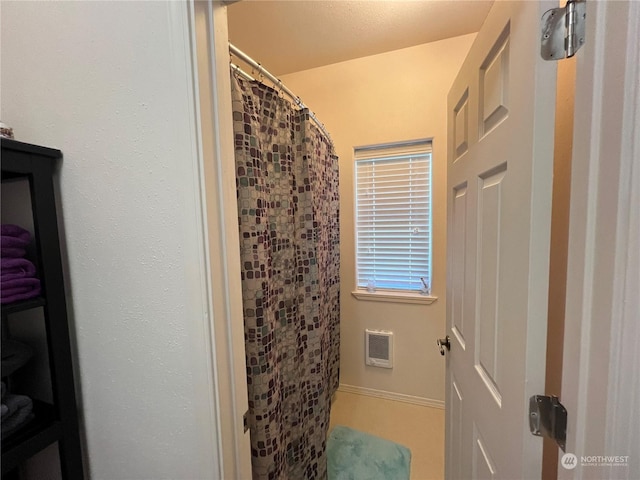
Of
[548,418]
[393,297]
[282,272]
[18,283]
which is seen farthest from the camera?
[393,297]

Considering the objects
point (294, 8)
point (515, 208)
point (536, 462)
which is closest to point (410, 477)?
point (536, 462)

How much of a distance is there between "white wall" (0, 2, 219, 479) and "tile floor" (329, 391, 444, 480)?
154 cm

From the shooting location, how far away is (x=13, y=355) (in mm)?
702

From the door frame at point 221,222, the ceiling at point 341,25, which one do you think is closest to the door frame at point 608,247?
the door frame at point 221,222

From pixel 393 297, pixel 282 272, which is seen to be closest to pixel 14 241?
pixel 282 272

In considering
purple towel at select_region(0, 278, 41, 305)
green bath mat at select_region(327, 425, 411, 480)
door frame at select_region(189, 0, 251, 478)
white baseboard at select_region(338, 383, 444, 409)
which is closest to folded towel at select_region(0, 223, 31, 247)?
purple towel at select_region(0, 278, 41, 305)

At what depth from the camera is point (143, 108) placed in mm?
652

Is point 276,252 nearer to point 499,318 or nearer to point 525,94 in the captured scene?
point 499,318

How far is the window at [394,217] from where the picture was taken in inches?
82.3

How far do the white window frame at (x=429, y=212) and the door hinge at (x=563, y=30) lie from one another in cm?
156

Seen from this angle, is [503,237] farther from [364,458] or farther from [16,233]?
[364,458]

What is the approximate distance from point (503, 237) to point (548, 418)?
Answer: 1.26 ft

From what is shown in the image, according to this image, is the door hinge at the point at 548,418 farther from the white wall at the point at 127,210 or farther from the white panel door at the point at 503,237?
the white wall at the point at 127,210

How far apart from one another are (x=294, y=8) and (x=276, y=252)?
4.60 feet
